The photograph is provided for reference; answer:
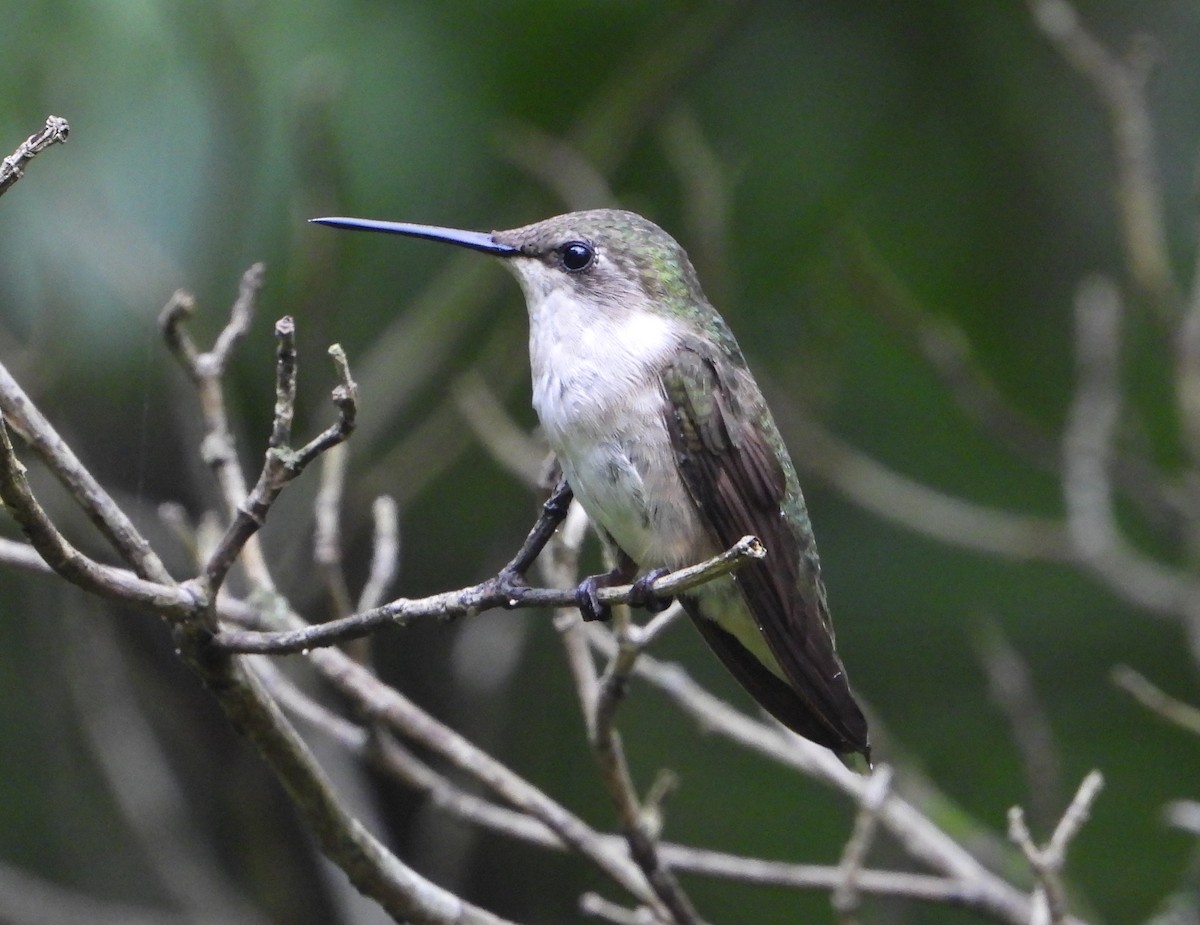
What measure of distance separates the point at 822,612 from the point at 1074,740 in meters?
3.23

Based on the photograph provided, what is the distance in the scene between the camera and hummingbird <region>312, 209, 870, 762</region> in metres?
2.25

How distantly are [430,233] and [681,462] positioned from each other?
538 millimetres

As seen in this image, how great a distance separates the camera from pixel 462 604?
1.70m

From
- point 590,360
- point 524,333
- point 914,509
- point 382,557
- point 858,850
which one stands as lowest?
point 858,850

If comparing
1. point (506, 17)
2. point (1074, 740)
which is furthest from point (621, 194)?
point (1074, 740)

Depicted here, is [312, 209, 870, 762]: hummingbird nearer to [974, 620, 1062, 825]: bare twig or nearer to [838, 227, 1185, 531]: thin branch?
[974, 620, 1062, 825]: bare twig

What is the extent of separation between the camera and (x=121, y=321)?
4863 millimetres

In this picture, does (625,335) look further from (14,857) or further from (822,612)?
(14,857)

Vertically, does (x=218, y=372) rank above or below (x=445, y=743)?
above

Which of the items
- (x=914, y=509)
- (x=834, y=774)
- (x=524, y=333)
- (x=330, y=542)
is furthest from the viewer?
(x=524, y=333)

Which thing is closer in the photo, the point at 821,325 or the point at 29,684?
the point at 821,325

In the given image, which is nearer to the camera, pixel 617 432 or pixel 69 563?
pixel 69 563

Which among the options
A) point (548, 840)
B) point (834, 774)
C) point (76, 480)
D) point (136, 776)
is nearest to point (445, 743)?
point (548, 840)

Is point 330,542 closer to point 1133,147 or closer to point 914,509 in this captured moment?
point 914,509
